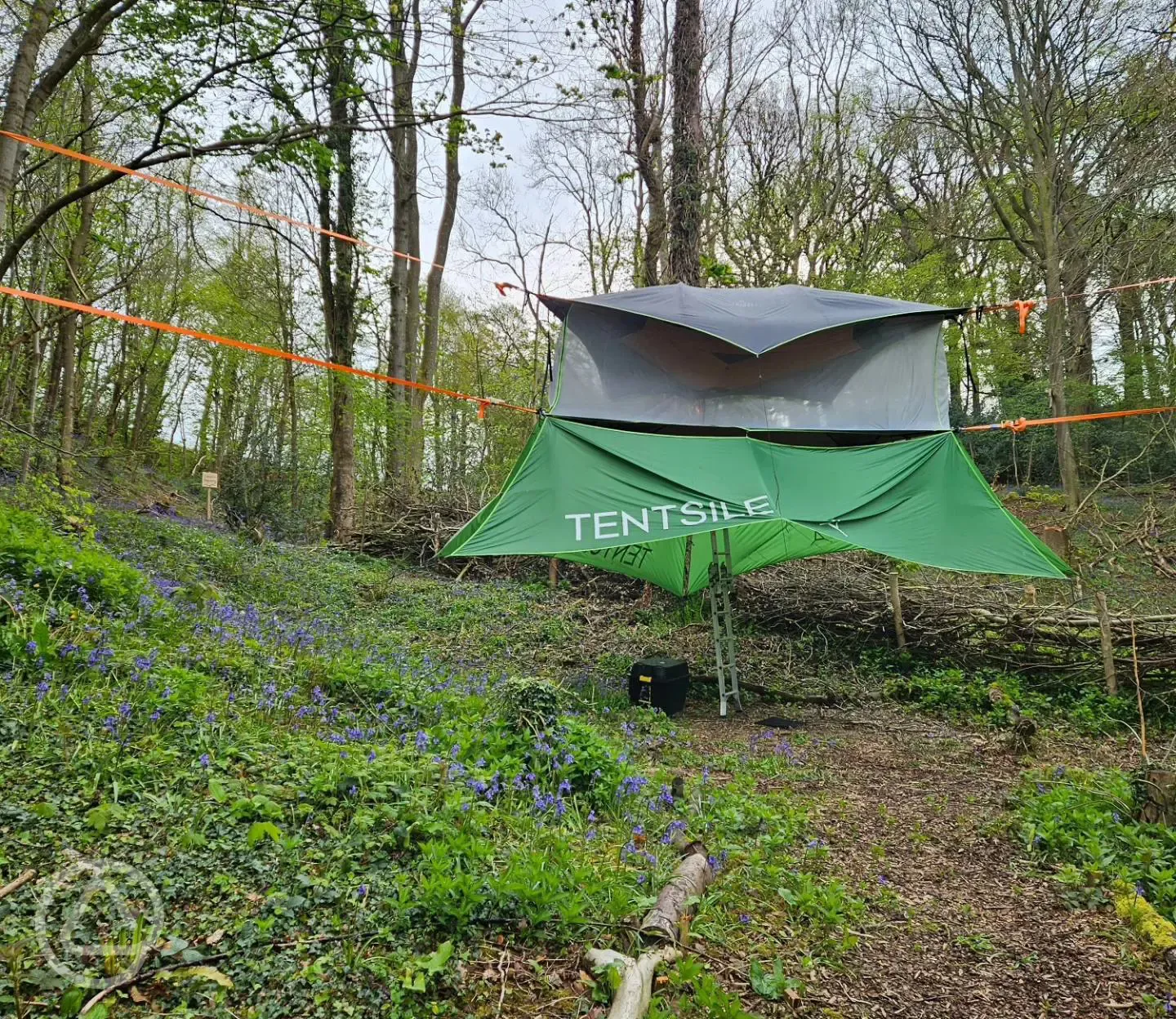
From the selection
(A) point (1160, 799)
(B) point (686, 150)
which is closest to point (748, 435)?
(A) point (1160, 799)

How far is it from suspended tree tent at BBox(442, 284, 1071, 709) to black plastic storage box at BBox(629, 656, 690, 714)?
0.40m

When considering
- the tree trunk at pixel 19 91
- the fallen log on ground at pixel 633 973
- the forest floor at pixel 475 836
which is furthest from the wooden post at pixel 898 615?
the tree trunk at pixel 19 91

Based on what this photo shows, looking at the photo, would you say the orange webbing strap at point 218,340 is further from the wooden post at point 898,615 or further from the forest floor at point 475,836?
the wooden post at point 898,615

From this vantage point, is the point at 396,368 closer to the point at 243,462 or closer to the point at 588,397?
the point at 243,462

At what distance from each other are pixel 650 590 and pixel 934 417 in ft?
15.0

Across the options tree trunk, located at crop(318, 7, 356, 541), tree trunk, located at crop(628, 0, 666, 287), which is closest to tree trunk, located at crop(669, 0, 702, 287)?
tree trunk, located at crop(628, 0, 666, 287)

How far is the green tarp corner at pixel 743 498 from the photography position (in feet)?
14.9

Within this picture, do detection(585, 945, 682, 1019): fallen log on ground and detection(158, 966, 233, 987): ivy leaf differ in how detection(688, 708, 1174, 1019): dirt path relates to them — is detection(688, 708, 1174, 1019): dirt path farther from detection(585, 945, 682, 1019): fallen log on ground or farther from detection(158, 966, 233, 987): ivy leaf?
detection(158, 966, 233, 987): ivy leaf

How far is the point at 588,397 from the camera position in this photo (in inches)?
207

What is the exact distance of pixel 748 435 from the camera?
17.2 ft

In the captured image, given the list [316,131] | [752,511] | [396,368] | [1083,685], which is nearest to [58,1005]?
[752,511]

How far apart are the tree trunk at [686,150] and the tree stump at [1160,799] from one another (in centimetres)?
634

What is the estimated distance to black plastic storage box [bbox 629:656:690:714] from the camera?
5.61 m

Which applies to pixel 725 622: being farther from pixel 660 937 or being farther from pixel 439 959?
pixel 439 959
